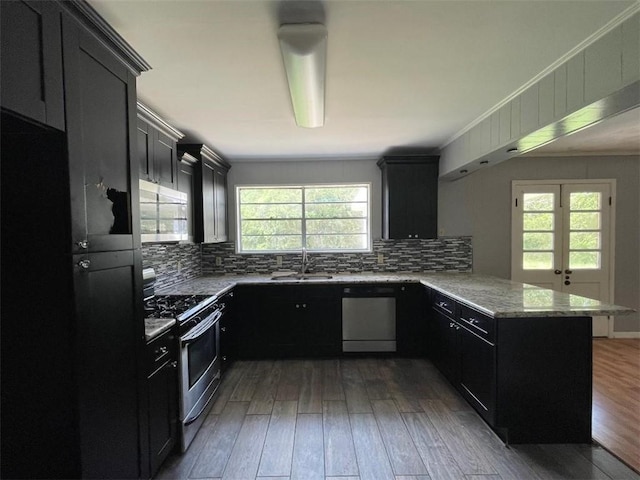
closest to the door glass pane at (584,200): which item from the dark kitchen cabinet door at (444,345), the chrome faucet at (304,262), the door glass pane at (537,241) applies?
the door glass pane at (537,241)

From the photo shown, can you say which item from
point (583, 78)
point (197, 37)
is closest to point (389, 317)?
point (583, 78)

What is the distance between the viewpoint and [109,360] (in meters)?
1.39

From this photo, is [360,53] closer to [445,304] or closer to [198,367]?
[445,304]

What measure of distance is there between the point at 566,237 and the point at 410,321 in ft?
7.92

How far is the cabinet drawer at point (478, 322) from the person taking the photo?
2163 millimetres

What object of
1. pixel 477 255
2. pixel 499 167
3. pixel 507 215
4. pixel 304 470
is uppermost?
pixel 499 167

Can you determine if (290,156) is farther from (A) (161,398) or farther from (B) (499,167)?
(A) (161,398)

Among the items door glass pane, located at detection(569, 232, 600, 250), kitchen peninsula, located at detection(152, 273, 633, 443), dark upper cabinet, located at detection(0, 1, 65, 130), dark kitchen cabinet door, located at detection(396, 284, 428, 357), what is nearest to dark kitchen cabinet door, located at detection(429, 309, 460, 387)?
kitchen peninsula, located at detection(152, 273, 633, 443)

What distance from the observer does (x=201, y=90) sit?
7.15 feet

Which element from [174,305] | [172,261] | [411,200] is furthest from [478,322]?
[172,261]

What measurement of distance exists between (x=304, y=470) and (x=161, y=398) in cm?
94

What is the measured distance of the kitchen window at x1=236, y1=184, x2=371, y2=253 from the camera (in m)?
4.32

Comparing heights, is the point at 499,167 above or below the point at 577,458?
above

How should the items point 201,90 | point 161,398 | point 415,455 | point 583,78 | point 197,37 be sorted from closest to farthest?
point 197,37 → point 583,78 → point 161,398 → point 415,455 → point 201,90
